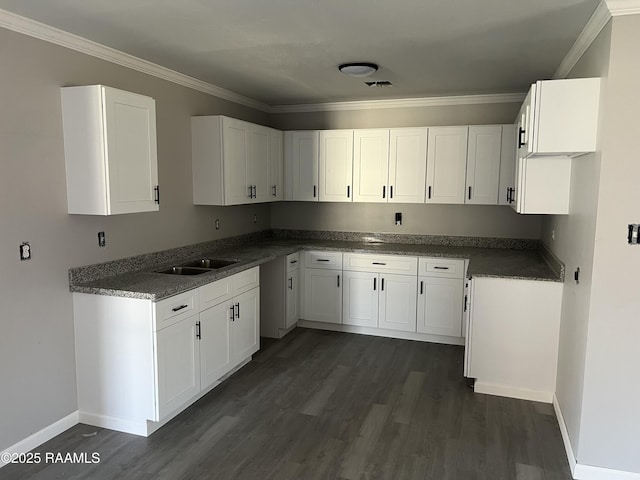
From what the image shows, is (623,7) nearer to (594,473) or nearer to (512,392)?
(594,473)

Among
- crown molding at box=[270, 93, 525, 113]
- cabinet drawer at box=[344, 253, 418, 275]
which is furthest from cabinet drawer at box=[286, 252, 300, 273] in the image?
crown molding at box=[270, 93, 525, 113]

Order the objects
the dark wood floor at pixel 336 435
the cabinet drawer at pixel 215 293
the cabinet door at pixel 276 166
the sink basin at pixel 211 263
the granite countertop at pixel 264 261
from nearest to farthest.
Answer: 1. the dark wood floor at pixel 336 435
2. the granite countertop at pixel 264 261
3. the cabinet drawer at pixel 215 293
4. the sink basin at pixel 211 263
5. the cabinet door at pixel 276 166

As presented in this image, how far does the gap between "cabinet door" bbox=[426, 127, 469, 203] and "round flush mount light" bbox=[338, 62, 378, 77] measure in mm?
1328

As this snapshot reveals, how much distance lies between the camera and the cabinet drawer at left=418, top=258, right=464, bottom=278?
4505 millimetres

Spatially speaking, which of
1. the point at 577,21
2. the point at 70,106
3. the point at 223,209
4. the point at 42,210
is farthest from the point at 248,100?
the point at 577,21

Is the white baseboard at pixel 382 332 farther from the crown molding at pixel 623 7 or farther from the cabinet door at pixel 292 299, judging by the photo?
the crown molding at pixel 623 7

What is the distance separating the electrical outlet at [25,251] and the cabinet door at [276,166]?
2635 millimetres

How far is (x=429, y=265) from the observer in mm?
4594

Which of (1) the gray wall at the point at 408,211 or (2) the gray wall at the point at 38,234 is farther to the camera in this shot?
(1) the gray wall at the point at 408,211

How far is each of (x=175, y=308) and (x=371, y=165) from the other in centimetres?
275

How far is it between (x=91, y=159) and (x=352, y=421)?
239 cm

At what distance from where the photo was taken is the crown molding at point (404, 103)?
4.75 metres

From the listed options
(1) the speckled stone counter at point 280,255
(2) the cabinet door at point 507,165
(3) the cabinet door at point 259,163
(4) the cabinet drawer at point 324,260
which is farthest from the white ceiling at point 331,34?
(4) the cabinet drawer at point 324,260

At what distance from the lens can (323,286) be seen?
499cm
